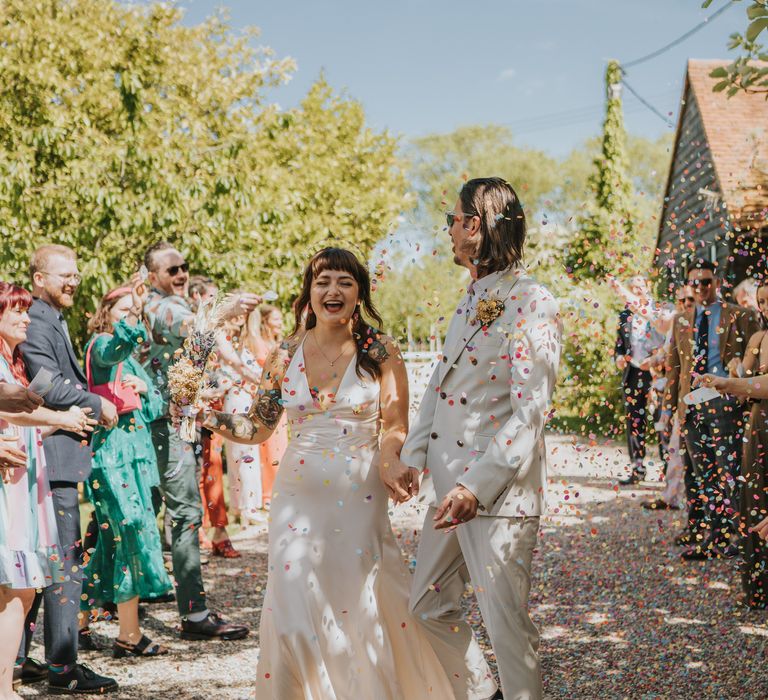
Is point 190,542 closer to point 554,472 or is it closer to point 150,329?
point 150,329

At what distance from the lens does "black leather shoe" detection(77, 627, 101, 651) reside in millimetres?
5493

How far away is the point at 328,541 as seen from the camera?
371 centimetres

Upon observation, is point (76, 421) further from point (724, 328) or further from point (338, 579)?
point (724, 328)

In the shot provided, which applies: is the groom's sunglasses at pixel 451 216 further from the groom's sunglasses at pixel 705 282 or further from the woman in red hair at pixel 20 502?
the groom's sunglasses at pixel 705 282

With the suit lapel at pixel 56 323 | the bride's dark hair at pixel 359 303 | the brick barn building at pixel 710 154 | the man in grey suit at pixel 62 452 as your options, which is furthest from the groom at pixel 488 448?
the brick barn building at pixel 710 154

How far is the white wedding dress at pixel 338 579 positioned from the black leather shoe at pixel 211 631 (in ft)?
6.14

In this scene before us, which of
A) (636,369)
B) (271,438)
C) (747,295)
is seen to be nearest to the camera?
(747,295)

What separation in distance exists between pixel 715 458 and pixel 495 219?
4.40 metres

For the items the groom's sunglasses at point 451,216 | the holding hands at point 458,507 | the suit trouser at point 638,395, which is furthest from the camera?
the suit trouser at point 638,395

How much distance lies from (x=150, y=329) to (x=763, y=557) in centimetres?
443

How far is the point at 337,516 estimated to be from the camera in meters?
3.74

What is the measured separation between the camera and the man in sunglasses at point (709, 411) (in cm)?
670

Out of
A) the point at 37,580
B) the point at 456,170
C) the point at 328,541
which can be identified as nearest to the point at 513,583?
the point at 328,541

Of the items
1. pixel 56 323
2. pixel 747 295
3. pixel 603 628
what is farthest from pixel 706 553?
pixel 56 323
